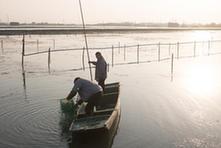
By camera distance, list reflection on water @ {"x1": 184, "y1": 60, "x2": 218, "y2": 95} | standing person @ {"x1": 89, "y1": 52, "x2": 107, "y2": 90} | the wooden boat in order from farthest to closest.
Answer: reflection on water @ {"x1": 184, "y1": 60, "x2": 218, "y2": 95}, standing person @ {"x1": 89, "y1": 52, "x2": 107, "y2": 90}, the wooden boat

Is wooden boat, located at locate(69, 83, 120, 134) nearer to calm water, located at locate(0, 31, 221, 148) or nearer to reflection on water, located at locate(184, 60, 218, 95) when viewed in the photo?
calm water, located at locate(0, 31, 221, 148)

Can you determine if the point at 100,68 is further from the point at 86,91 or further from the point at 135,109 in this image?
the point at 86,91

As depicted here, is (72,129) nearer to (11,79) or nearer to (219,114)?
(219,114)

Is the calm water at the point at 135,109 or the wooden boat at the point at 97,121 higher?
the wooden boat at the point at 97,121

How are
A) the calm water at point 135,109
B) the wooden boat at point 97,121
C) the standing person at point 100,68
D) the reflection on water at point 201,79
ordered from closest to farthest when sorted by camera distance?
the wooden boat at point 97,121 → the calm water at point 135,109 → the standing person at point 100,68 → the reflection on water at point 201,79

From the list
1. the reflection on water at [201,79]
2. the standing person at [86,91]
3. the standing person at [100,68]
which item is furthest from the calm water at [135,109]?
the standing person at [100,68]

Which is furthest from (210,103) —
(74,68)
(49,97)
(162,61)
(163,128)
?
(162,61)

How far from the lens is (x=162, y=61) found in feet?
118

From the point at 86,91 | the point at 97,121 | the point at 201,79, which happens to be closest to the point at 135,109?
the point at 97,121

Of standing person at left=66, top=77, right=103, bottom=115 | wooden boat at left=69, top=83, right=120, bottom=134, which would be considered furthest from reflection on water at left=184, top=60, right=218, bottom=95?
standing person at left=66, top=77, right=103, bottom=115

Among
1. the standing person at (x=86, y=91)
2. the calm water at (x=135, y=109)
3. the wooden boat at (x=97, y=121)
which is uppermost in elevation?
the standing person at (x=86, y=91)

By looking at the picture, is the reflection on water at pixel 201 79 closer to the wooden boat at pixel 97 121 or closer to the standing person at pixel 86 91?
the wooden boat at pixel 97 121

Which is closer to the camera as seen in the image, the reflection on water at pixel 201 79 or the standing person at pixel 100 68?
the standing person at pixel 100 68

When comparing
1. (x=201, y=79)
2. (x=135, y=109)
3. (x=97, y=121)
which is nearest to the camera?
(x=97, y=121)
